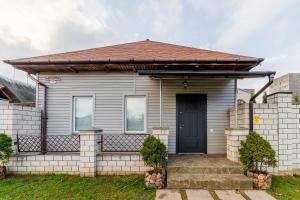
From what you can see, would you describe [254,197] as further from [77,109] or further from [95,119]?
[77,109]

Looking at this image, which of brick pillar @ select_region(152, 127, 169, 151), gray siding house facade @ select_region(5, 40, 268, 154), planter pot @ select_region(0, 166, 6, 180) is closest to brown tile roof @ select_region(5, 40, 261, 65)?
gray siding house facade @ select_region(5, 40, 268, 154)

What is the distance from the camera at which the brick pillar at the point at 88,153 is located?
5.38 metres

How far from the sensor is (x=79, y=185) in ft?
15.7

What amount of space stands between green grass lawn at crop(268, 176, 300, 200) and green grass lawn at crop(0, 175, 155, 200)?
2.67 meters

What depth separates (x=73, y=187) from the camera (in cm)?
467

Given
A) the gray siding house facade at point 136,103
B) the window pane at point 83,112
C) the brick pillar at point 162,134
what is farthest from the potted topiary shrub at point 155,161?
the window pane at point 83,112

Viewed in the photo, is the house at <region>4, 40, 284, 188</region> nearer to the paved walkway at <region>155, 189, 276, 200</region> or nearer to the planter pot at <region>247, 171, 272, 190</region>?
the planter pot at <region>247, 171, 272, 190</region>

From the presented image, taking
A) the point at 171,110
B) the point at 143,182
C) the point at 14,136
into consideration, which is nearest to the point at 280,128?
the point at 171,110

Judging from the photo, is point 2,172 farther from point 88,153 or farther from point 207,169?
point 207,169

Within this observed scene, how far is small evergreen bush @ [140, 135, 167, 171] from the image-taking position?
4.79 metres

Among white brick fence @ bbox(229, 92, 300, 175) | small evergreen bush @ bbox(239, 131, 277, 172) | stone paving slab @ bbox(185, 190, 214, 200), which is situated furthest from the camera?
white brick fence @ bbox(229, 92, 300, 175)

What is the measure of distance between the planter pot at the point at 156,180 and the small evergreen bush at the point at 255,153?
2.01 metres

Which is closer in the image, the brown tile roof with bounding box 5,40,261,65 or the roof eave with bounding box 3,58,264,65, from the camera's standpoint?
the roof eave with bounding box 3,58,264,65

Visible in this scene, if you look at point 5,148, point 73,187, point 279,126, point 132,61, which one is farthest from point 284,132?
point 5,148
